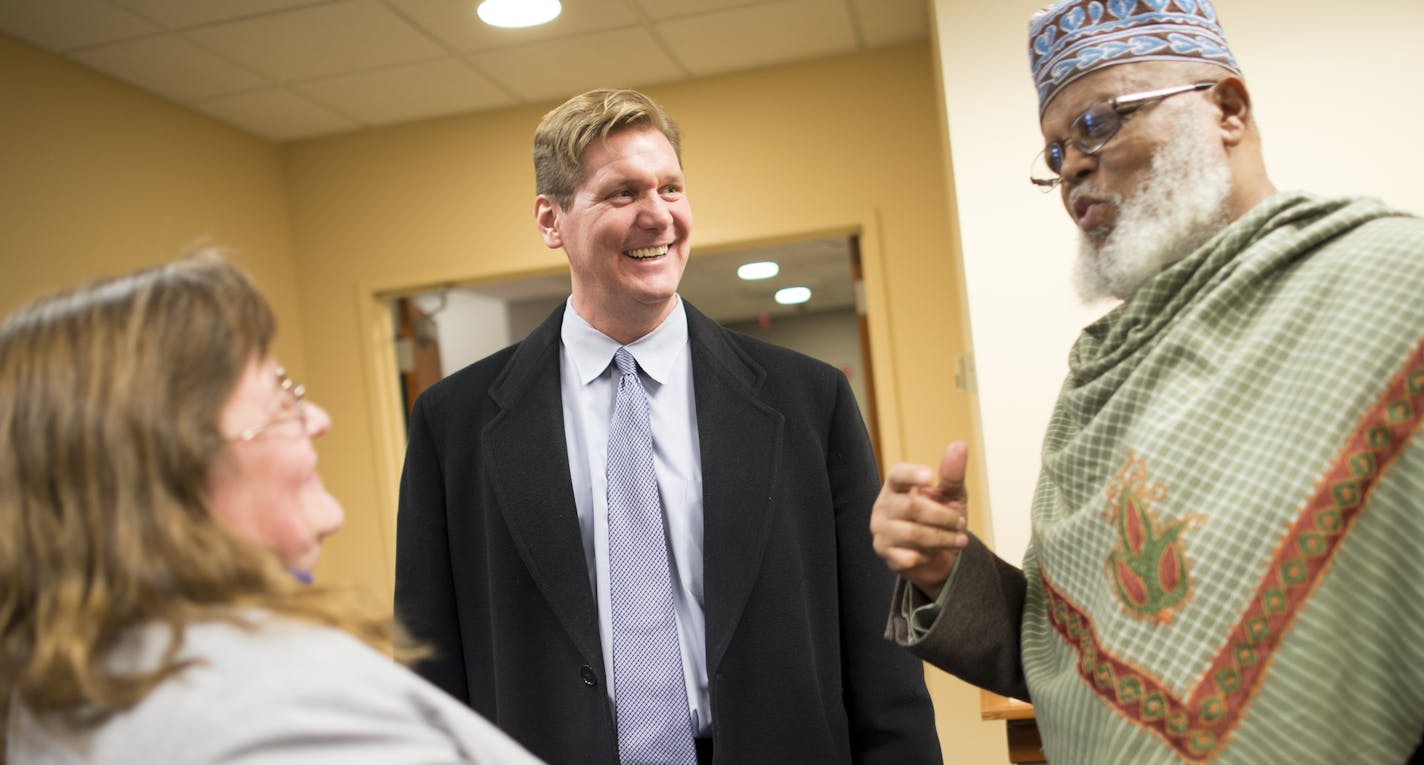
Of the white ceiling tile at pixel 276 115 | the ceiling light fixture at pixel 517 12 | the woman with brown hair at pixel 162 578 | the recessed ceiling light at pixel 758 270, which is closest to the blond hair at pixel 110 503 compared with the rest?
the woman with brown hair at pixel 162 578

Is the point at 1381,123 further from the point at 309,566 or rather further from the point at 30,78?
the point at 30,78

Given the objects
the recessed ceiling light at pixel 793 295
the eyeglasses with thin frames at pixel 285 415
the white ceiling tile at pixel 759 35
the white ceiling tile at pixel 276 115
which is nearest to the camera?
the eyeglasses with thin frames at pixel 285 415

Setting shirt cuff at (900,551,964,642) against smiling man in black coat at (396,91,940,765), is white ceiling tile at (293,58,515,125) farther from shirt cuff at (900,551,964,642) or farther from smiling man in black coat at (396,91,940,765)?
shirt cuff at (900,551,964,642)

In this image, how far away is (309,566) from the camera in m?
0.91

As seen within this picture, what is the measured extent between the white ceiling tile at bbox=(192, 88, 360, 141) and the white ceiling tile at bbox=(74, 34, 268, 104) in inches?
3.4

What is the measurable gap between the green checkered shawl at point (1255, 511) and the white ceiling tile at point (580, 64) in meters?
2.70

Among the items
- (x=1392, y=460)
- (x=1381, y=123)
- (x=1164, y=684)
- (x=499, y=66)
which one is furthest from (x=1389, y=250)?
(x=499, y=66)

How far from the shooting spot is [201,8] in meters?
3.07

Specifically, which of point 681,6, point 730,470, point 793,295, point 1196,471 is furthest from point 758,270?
point 1196,471

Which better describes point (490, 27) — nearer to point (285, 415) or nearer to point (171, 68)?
point (171, 68)

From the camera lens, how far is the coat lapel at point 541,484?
5.05 feet

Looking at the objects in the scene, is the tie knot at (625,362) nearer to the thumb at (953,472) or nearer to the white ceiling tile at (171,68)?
the thumb at (953,472)

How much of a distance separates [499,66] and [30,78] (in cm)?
139

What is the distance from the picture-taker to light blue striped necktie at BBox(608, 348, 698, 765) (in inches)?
58.6
